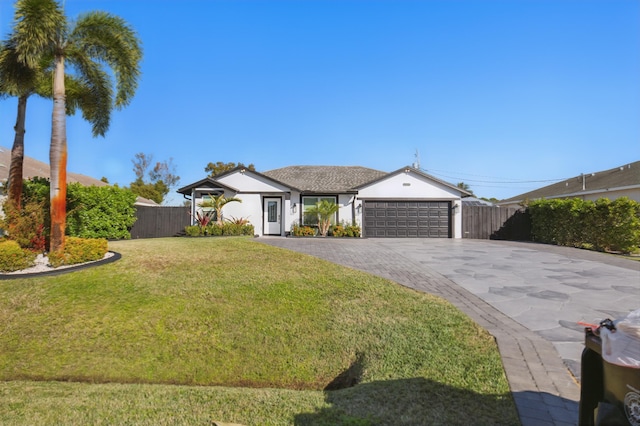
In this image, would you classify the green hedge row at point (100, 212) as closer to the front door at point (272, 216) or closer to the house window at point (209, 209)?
the house window at point (209, 209)

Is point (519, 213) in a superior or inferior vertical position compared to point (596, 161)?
inferior

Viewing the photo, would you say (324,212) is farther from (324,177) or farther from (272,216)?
(324,177)

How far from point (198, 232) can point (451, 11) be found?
1413 centimetres

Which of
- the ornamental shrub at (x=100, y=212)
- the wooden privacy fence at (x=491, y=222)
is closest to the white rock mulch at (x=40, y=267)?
the ornamental shrub at (x=100, y=212)

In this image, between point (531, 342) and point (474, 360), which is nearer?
point (474, 360)

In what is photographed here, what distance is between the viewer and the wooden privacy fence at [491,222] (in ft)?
61.8

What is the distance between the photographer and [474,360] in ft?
11.5

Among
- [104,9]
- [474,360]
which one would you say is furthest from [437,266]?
[104,9]

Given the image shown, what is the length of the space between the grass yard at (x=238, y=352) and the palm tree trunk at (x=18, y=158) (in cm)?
430

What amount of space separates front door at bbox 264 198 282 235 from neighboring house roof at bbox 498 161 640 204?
20631mm

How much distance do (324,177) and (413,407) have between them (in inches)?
780

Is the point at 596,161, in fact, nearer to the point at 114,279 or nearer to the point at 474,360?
the point at 474,360

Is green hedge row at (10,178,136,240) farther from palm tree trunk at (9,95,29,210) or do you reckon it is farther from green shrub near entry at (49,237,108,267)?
green shrub near entry at (49,237,108,267)

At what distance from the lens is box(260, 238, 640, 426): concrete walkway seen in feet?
9.54
